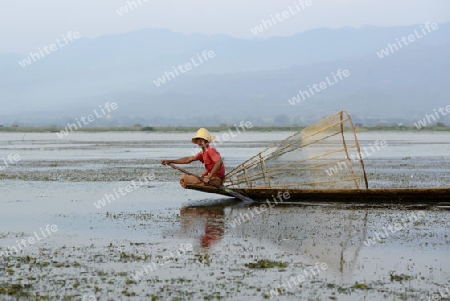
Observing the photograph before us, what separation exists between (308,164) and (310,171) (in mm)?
185

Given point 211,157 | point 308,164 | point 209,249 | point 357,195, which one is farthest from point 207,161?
point 209,249

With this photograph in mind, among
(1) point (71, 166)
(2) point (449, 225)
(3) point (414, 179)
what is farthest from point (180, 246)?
(1) point (71, 166)

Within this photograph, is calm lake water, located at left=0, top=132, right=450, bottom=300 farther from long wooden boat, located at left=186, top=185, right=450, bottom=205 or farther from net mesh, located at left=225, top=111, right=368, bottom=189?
net mesh, located at left=225, top=111, right=368, bottom=189

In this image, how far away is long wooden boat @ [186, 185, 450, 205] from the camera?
16.4 m

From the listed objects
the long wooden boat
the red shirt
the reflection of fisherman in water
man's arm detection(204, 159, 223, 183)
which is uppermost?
the red shirt

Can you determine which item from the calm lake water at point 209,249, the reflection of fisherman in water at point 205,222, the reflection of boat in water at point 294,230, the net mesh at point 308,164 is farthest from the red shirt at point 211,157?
the reflection of fisherman in water at point 205,222

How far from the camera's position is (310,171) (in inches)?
699

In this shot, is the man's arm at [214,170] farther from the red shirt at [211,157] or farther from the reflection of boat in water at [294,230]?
the reflection of boat in water at [294,230]

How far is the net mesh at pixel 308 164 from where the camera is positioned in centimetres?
1747

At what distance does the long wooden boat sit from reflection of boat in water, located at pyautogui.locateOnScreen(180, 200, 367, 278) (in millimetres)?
689

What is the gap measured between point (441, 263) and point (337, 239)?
2.24 m

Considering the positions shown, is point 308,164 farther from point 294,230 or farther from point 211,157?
point 294,230

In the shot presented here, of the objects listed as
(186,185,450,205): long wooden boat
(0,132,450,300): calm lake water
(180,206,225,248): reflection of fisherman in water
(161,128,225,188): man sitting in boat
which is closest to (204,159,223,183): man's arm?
(161,128,225,188): man sitting in boat

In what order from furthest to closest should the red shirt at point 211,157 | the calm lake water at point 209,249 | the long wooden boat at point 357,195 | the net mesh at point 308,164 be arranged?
the net mesh at point 308,164
the red shirt at point 211,157
the long wooden boat at point 357,195
the calm lake water at point 209,249
